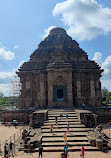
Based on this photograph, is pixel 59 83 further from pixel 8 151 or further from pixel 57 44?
pixel 8 151

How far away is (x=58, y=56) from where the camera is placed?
22.8 meters

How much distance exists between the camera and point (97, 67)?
77.9 ft

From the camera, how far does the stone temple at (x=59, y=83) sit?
2172 centimetres

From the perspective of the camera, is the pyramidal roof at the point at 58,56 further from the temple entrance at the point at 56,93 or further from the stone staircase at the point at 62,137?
the stone staircase at the point at 62,137

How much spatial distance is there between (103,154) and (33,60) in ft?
62.8

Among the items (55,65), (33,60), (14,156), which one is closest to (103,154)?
(14,156)

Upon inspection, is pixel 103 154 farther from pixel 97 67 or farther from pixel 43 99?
pixel 97 67

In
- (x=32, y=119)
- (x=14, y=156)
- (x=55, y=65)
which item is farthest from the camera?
(x=55, y=65)

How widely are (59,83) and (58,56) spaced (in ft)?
14.1

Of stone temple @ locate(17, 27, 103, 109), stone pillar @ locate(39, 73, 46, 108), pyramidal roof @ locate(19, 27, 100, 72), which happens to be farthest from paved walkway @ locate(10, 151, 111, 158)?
pyramidal roof @ locate(19, 27, 100, 72)

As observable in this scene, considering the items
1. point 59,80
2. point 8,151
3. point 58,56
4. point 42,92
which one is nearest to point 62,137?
point 8,151

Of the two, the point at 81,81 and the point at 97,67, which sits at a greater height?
the point at 97,67

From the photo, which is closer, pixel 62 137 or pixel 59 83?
pixel 62 137

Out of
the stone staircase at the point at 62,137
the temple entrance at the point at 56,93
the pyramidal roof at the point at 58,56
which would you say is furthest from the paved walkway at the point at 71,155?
the pyramidal roof at the point at 58,56
